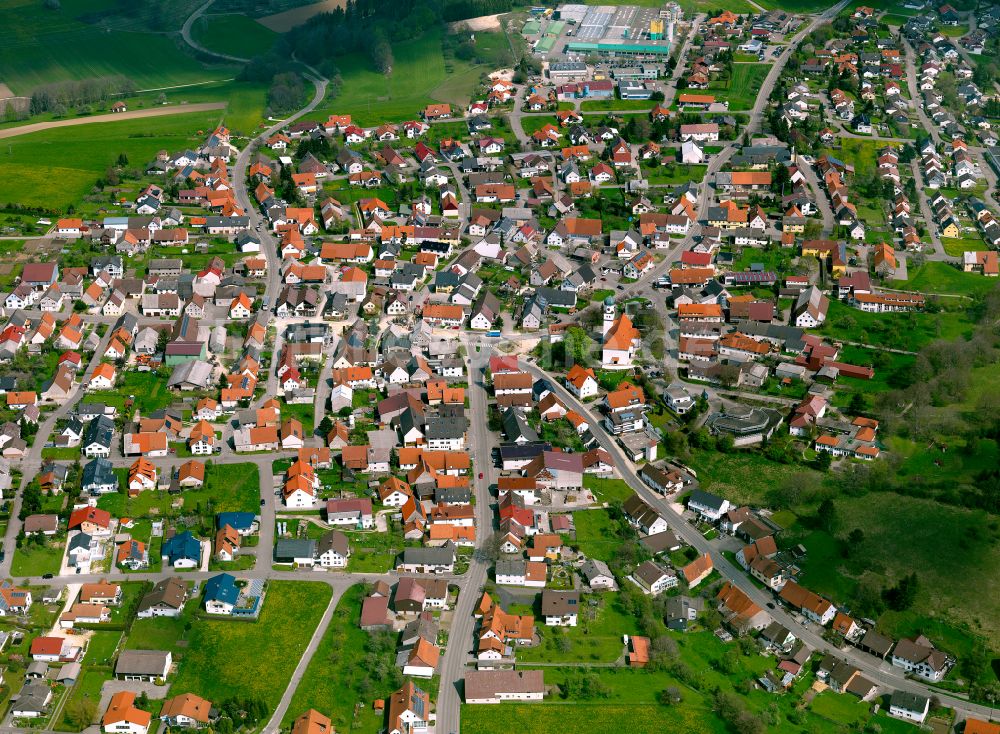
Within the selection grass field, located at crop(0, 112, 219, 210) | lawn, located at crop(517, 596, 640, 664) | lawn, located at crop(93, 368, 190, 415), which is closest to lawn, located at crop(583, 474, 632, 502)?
lawn, located at crop(517, 596, 640, 664)

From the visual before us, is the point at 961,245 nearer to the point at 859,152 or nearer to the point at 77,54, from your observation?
the point at 859,152

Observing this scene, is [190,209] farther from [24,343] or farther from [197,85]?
[197,85]

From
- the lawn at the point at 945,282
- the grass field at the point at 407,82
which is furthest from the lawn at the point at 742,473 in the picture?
the grass field at the point at 407,82

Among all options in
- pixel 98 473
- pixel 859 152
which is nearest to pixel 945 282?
pixel 859 152

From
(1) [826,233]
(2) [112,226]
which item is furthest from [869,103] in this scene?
(2) [112,226]

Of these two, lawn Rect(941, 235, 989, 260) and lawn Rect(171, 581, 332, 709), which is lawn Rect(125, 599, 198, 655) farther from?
lawn Rect(941, 235, 989, 260)

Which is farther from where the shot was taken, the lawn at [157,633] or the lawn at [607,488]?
the lawn at [607,488]

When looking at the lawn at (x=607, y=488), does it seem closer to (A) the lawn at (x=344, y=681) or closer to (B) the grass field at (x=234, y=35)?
(A) the lawn at (x=344, y=681)
